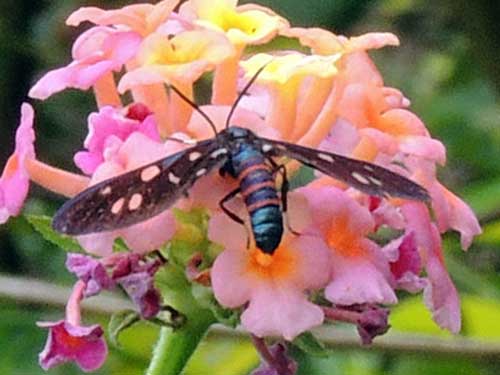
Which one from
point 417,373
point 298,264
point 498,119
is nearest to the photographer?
point 298,264

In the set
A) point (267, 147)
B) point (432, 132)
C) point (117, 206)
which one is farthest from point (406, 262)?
point (432, 132)

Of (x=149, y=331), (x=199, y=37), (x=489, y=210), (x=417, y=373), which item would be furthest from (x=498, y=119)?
(x=199, y=37)

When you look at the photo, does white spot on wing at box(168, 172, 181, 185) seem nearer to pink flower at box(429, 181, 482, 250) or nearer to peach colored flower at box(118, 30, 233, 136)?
peach colored flower at box(118, 30, 233, 136)

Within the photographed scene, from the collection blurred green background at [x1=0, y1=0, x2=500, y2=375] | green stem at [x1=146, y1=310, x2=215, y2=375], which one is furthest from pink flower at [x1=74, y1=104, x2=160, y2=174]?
blurred green background at [x1=0, y1=0, x2=500, y2=375]

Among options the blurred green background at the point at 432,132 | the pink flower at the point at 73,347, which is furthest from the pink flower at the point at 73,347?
the blurred green background at the point at 432,132

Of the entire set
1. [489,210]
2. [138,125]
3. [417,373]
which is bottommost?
[417,373]

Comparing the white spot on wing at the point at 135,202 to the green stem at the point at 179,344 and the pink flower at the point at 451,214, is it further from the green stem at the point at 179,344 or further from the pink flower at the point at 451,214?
the pink flower at the point at 451,214

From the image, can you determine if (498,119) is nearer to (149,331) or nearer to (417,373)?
(417,373)
